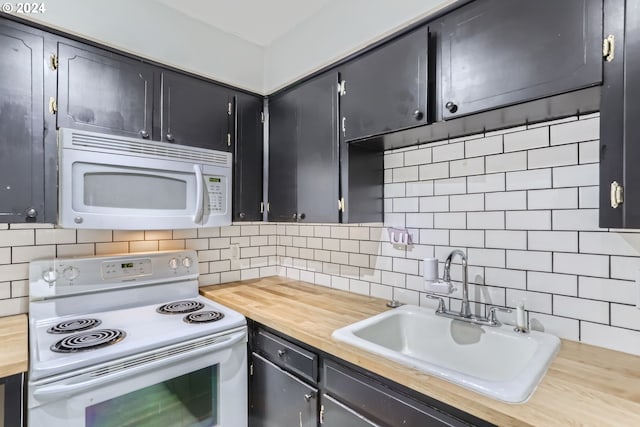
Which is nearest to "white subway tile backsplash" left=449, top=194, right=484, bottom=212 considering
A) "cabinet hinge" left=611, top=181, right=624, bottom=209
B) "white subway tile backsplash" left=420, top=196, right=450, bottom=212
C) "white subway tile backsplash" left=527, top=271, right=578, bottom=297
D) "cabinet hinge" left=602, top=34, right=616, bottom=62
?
"white subway tile backsplash" left=420, top=196, right=450, bottom=212

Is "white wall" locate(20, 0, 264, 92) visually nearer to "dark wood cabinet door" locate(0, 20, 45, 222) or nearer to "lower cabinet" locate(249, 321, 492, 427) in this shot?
"dark wood cabinet door" locate(0, 20, 45, 222)

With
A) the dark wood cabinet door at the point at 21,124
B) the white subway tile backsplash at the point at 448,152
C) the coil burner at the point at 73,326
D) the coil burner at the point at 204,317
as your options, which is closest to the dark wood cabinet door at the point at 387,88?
the white subway tile backsplash at the point at 448,152

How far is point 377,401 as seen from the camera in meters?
1.09

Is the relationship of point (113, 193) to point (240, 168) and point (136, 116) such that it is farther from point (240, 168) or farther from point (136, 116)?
point (240, 168)

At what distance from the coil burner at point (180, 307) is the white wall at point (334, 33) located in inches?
55.1

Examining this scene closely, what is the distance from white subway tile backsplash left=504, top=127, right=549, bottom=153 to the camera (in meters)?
1.29

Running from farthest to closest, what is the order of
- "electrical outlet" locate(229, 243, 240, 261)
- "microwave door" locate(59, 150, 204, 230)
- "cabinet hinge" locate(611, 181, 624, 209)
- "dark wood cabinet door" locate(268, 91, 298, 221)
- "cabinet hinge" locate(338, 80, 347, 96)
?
"electrical outlet" locate(229, 243, 240, 261) → "dark wood cabinet door" locate(268, 91, 298, 221) → "cabinet hinge" locate(338, 80, 347, 96) → "microwave door" locate(59, 150, 204, 230) → "cabinet hinge" locate(611, 181, 624, 209)

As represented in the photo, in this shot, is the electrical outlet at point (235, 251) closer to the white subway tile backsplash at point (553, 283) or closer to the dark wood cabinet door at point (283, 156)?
the dark wood cabinet door at point (283, 156)

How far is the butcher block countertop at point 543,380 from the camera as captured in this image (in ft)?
2.57

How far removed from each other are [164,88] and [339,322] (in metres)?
1.50

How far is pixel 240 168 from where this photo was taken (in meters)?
2.04

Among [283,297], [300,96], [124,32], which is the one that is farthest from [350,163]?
[124,32]

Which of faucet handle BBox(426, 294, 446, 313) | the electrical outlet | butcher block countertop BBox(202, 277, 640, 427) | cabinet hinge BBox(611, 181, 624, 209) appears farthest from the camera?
the electrical outlet

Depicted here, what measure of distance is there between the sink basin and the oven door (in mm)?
637
